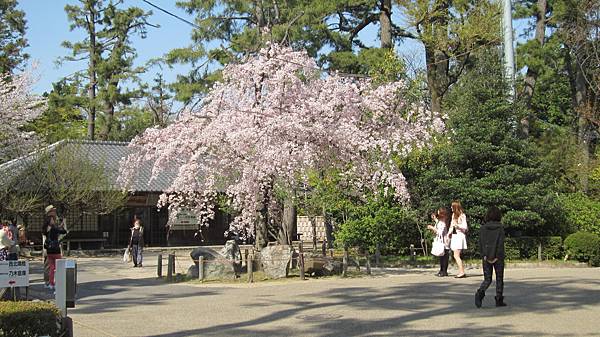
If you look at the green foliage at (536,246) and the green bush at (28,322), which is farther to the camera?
the green foliage at (536,246)

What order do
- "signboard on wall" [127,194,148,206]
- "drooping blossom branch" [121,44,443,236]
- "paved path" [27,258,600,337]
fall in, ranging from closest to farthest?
"paved path" [27,258,600,337] → "drooping blossom branch" [121,44,443,236] → "signboard on wall" [127,194,148,206]

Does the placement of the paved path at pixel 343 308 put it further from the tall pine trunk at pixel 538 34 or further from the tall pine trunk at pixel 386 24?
the tall pine trunk at pixel 538 34

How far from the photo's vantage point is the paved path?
371 inches

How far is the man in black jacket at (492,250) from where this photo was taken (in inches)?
425

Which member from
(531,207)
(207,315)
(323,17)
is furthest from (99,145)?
(207,315)

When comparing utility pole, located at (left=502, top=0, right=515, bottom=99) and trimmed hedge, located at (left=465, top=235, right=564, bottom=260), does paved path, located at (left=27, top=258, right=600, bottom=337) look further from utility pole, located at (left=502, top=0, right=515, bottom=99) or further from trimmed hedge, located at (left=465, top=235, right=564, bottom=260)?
utility pole, located at (left=502, top=0, right=515, bottom=99)

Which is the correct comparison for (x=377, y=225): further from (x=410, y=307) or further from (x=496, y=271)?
(x=496, y=271)

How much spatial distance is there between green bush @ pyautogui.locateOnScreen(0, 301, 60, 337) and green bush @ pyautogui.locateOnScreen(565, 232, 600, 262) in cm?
1842

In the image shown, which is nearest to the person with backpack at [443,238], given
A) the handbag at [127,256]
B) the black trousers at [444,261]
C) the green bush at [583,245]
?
the black trousers at [444,261]

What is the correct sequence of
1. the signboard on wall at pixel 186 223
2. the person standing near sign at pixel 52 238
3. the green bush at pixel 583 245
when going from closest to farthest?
the person standing near sign at pixel 52 238
the green bush at pixel 583 245
the signboard on wall at pixel 186 223

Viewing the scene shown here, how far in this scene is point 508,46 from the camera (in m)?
25.0

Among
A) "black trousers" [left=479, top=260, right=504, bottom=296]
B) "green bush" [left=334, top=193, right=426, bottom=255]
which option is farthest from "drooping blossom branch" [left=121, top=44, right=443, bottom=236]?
"black trousers" [left=479, top=260, right=504, bottom=296]

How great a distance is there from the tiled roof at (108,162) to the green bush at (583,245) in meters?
14.9

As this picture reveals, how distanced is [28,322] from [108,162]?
29930 millimetres
